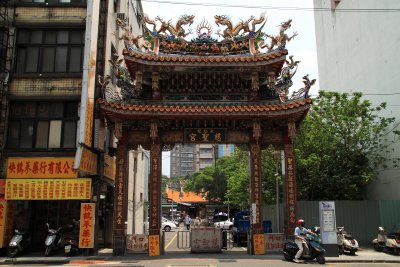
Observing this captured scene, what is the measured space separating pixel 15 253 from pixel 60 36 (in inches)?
393

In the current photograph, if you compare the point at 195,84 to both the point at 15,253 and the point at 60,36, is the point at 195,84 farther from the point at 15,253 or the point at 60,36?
the point at 15,253

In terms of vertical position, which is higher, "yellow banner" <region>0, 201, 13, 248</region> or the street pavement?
"yellow banner" <region>0, 201, 13, 248</region>

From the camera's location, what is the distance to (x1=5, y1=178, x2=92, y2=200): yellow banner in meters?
16.5

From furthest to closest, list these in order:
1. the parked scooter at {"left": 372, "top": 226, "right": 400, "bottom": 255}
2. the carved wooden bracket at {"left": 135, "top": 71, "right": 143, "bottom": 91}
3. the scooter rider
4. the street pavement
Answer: the parked scooter at {"left": 372, "top": 226, "right": 400, "bottom": 255}, the carved wooden bracket at {"left": 135, "top": 71, "right": 143, "bottom": 91}, the scooter rider, the street pavement

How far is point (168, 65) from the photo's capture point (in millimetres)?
17500

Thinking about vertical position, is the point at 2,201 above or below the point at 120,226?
above

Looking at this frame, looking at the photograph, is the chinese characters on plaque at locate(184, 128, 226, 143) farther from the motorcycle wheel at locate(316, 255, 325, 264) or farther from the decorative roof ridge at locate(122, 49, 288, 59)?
the motorcycle wheel at locate(316, 255, 325, 264)

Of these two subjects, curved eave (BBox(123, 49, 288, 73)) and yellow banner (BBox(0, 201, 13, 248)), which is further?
curved eave (BBox(123, 49, 288, 73))

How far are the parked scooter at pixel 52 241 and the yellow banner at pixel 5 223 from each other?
5.38 ft

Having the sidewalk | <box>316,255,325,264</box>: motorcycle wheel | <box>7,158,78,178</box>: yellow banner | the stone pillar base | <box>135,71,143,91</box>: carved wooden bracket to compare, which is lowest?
the sidewalk

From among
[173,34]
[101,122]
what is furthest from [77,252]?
[173,34]

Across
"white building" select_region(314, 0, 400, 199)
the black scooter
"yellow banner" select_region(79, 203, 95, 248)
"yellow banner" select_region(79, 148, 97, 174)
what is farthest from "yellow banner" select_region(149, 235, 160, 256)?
"white building" select_region(314, 0, 400, 199)

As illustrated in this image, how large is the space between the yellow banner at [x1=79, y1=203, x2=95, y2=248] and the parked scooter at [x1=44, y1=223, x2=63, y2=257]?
3.88 feet

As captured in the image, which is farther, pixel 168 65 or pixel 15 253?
pixel 168 65
